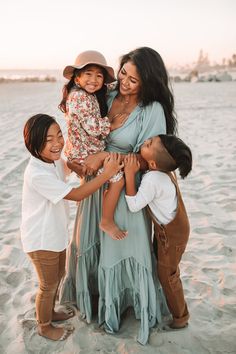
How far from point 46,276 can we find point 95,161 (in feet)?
2.50

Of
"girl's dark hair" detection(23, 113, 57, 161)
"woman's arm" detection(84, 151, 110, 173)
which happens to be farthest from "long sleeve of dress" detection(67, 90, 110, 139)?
"girl's dark hair" detection(23, 113, 57, 161)

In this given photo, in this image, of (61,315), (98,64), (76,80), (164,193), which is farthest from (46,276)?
(98,64)

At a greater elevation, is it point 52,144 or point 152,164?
point 52,144

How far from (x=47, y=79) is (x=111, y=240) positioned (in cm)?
3834

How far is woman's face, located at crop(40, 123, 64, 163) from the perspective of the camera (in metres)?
2.26

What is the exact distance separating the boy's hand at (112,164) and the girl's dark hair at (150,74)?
0.37 metres

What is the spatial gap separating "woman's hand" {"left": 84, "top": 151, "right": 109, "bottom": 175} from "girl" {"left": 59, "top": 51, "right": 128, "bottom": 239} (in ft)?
0.09

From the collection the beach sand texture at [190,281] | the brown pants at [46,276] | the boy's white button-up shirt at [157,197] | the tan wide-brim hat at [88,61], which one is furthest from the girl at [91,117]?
the beach sand texture at [190,281]

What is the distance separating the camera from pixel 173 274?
2.52 metres

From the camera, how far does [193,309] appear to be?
294cm

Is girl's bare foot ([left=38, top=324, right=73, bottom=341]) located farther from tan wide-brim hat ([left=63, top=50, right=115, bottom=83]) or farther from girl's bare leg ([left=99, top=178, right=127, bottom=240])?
tan wide-brim hat ([left=63, top=50, right=115, bottom=83])

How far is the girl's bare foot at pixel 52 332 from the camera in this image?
2625 mm

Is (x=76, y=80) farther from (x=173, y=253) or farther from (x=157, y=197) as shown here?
(x=173, y=253)

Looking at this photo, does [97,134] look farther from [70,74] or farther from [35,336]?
[35,336]
